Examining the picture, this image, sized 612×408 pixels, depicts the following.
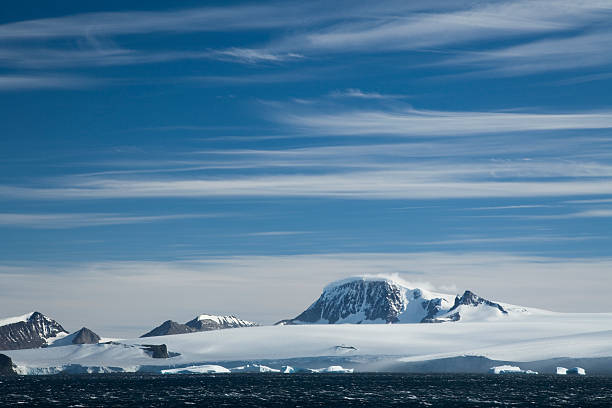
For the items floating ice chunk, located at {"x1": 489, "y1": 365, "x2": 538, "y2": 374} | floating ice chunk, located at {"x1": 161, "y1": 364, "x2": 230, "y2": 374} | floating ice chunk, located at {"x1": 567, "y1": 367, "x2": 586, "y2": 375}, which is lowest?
floating ice chunk, located at {"x1": 567, "y1": 367, "x2": 586, "y2": 375}

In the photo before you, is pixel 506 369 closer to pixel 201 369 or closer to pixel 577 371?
pixel 577 371

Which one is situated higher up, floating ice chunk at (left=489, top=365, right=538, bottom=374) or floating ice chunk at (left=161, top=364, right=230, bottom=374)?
floating ice chunk at (left=161, top=364, right=230, bottom=374)

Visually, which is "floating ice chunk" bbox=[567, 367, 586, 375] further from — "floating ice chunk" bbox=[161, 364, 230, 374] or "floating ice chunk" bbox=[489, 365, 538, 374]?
"floating ice chunk" bbox=[161, 364, 230, 374]

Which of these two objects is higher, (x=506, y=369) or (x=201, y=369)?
(x=201, y=369)

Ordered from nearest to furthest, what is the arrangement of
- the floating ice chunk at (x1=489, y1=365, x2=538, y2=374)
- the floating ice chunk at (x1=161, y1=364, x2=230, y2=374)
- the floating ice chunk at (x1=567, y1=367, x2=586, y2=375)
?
1. the floating ice chunk at (x1=567, y1=367, x2=586, y2=375)
2. the floating ice chunk at (x1=489, y1=365, x2=538, y2=374)
3. the floating ice chunk at (x1=161, y1=364, x2=230, y2=374)

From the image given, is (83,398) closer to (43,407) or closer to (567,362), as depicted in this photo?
(43,407)

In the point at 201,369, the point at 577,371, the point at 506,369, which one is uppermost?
the point at 201,369

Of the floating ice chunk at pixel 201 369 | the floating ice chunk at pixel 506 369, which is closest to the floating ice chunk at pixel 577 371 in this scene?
the floating ice chunk at pixel 506 369

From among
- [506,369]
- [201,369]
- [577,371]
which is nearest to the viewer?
[577,371]

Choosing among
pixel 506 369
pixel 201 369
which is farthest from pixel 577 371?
pixel 201 369

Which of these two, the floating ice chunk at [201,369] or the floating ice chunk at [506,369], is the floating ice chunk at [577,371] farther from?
the floating ice chunk at [201,369]

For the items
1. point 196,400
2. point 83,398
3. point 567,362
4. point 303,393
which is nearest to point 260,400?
point 196,400

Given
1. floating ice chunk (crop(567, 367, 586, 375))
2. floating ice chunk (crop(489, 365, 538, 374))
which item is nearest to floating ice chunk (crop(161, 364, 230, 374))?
floating ice chunk (crop(489, 365, 538, 374))
